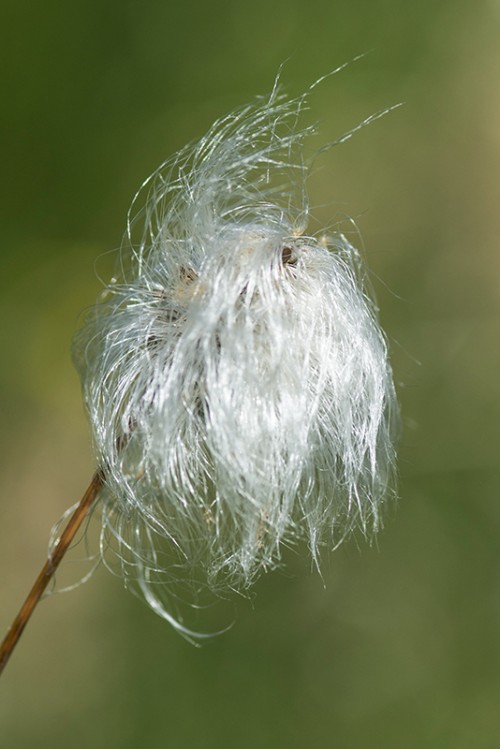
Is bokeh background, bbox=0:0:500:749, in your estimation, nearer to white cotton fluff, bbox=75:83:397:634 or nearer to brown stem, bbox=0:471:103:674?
white cotton fluff, bbox=75:83:397:634

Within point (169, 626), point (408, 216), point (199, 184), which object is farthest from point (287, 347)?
point (408, 216)

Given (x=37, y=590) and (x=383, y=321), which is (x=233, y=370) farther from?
(x=383, y=321)

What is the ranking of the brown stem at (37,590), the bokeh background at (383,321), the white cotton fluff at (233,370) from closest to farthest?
the brown stem at (37,590) < the white cotton fluff at (233,370) < the bokeh background at (383,321)

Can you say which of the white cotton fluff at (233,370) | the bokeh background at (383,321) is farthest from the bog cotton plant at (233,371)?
the bokeh background at (383,321)

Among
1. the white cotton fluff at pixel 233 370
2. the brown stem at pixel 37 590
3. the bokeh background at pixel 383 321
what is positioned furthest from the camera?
the bokeh background at pixel 383 321

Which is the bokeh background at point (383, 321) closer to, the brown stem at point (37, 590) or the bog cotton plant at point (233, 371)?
the bog cotton plant at point (233, 371)

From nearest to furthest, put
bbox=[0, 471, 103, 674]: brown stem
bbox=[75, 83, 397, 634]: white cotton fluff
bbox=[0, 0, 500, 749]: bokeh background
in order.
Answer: bbox=[0, 471, 103, 674]: brown stem < bbox=[75, 83, 397, 634]: white cotton fluff < bbox=[0, 0, 500, 749]: bokeh background

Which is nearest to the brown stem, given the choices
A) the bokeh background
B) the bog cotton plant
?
the bog cotton plant

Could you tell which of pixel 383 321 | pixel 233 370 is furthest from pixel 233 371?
pixel 383 321
